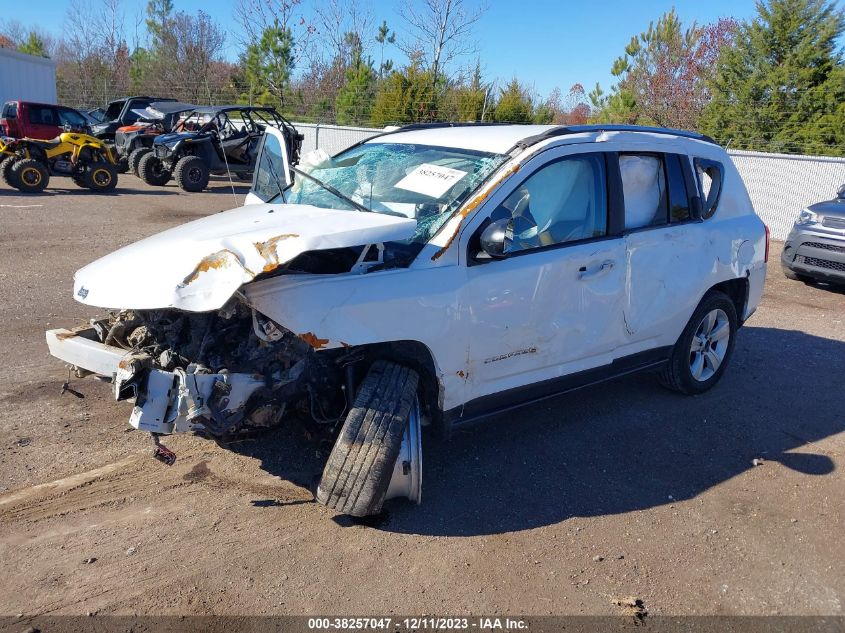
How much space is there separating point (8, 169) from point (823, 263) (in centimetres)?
1463

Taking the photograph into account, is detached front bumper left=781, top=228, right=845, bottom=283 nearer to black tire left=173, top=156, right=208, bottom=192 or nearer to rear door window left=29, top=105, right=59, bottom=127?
black tire left=173, top=156, right=208, bottom=192

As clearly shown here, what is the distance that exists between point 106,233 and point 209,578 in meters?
8.74

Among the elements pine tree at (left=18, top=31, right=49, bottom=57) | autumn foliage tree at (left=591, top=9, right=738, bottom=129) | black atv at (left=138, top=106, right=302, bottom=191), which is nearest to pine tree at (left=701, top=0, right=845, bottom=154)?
autumn foliage tree at (left=591, top=9, right=738, bottom=129)

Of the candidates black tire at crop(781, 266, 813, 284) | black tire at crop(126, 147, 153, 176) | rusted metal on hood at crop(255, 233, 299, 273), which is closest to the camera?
rusted metal on hood at crop(255, 233, 299, 273)

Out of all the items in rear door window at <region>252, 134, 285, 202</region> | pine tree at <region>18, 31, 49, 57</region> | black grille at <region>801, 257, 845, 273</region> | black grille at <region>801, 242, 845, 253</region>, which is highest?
pine tree at <region>18, 31, 49, 57</region>

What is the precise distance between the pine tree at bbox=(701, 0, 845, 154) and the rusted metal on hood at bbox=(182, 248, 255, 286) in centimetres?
1833

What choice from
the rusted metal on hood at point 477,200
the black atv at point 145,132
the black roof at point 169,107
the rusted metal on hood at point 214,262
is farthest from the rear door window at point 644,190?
the black atv at point 145,132

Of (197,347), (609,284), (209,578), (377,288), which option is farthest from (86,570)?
(609,284)

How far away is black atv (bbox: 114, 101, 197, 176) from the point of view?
57.9 feet

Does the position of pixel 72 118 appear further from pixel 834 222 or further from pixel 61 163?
pixel 834 222

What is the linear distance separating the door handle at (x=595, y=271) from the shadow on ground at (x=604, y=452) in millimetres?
761

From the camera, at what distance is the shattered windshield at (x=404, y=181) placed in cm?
378

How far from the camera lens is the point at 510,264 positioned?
368 cm

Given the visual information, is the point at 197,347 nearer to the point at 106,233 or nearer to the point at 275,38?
the point at 106,233
